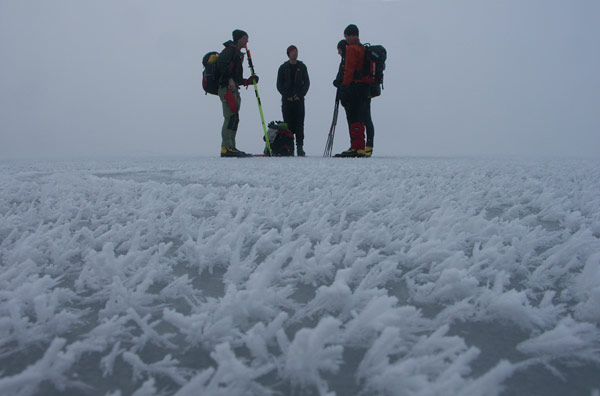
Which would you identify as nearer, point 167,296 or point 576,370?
point 576,370

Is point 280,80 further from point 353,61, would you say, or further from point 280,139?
point 353,61

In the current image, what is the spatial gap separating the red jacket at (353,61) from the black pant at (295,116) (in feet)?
4.69

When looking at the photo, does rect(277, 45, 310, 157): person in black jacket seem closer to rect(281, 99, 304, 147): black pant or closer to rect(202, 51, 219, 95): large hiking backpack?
rect(281, 99, 304, 147): black pant

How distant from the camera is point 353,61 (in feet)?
14.6

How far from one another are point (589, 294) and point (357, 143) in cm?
444

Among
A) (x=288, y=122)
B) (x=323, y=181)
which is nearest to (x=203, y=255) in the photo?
(x=323, y=181)

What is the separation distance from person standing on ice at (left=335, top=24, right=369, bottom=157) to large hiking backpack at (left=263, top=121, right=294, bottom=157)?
4.27 ft

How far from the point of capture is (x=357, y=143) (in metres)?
4.82

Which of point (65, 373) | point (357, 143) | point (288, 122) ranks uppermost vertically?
point (288, 122)

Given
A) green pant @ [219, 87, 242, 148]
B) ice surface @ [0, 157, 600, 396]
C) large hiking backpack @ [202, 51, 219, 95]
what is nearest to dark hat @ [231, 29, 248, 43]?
large hiking backpack @ [202, 51, 219, 95]

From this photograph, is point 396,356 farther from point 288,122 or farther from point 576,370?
point 288,122

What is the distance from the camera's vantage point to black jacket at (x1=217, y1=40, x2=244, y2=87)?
462cm

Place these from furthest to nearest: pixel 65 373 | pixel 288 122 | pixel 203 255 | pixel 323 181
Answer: pixel 288 122 < pixel 323 181 < pixel 203 255 < pixel 65 373

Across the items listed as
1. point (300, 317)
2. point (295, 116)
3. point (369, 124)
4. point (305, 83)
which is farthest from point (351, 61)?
point (300, 317)
